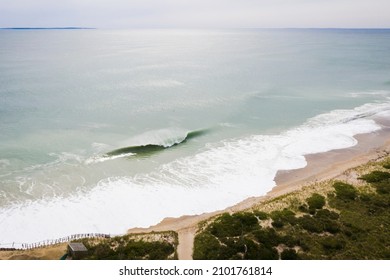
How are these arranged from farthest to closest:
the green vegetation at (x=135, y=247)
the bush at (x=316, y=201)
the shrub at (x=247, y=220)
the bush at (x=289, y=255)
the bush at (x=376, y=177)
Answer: the bush at (x=376, y=177) → the bush at (x=316, y=201) → the shrub at (x=247, y=220) → the green vegetation at (x=135, y=247) → the bush at (x=289, y=255)

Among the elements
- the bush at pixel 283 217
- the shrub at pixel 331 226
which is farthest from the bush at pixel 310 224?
the bush at pixel 283 217

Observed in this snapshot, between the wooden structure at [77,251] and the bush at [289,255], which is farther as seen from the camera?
the wooden structure at [77,251]

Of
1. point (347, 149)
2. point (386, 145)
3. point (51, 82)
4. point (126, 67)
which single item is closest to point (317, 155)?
point (347, 149)

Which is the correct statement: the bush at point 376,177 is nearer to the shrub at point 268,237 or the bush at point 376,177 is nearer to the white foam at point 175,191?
the white foam at point 175,191

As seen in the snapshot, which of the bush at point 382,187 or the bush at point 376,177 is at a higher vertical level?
the bush at point 376,177

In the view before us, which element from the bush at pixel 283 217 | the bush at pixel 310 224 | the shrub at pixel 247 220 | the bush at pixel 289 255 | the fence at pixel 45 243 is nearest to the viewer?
the bush at pixel 289 255

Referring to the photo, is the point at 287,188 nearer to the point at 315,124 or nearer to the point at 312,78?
the point at 315,124

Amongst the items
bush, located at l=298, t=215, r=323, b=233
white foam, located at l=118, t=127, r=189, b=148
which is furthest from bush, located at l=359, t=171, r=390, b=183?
white foam, located at l=118, t=127, r=189, b=148
